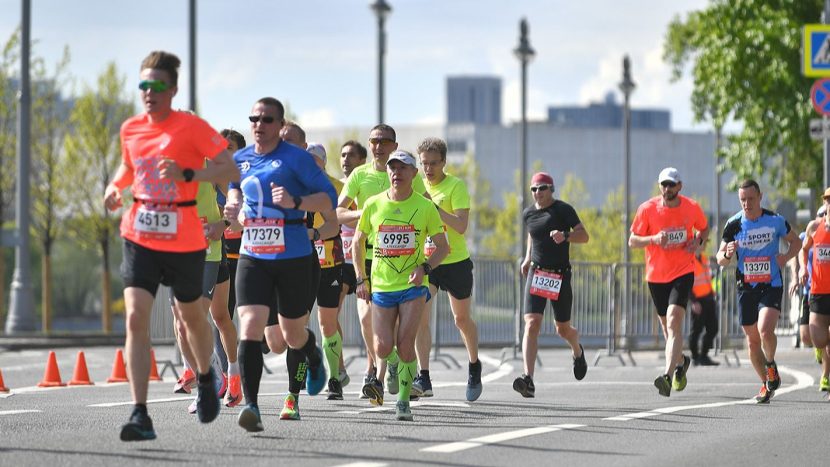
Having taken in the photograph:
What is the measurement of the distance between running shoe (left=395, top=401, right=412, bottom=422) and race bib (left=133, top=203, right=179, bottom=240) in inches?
104

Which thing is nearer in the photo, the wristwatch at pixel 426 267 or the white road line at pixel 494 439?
the white road line at pixel 494 439

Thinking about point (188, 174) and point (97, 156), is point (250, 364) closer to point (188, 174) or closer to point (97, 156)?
point (188, 174)

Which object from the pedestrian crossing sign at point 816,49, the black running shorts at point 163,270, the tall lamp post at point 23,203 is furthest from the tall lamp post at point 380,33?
the black running shorts at point 163,270

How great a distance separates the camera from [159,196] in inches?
376

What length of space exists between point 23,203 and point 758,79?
1422cm

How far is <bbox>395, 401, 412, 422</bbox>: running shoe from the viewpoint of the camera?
37.9 feet

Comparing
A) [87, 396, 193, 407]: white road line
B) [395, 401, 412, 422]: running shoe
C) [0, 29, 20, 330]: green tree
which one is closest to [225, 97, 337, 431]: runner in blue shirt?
[395, 401, 412, 422]: running shoe

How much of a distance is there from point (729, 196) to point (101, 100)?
7192cm

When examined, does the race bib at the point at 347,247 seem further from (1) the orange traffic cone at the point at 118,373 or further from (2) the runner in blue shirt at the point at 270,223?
(1) the orange traffic cone at the point at 118,373

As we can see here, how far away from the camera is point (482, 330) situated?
1139 inches

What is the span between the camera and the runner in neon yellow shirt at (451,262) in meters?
13.6

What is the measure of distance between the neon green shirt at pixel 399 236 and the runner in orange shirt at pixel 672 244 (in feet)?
11.9

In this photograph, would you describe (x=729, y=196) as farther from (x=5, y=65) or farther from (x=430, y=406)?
(x=430, y=406)

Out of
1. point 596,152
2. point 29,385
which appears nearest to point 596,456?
point 29,385
